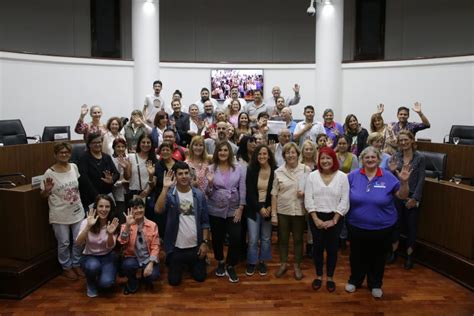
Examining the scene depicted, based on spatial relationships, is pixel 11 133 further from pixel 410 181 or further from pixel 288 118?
pixel 410 181

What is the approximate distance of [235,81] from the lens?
10.5 meters

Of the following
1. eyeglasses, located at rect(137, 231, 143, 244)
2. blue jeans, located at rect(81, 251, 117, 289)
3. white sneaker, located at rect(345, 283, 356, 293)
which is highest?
eyeglasses, located at rect(137, 231, 143, 244)

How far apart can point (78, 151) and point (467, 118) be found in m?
7.14

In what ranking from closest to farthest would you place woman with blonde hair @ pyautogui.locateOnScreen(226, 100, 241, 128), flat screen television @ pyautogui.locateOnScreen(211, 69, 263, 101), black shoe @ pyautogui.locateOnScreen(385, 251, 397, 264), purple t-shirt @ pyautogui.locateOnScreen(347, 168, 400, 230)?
1. purple t-shirt @ pyautogui.locateOnScreen(347, 168, 400, 230)
2. black shoe @ pyautogui.locateOnScreen(385, 251, 397, 264)
3. woman with blonde hair @ pyautogui.locateOnScreen(226, 100, 241, 128)
4. flat screen television @ pyautogui.locateOnScreen(211, 69, 263, 101)

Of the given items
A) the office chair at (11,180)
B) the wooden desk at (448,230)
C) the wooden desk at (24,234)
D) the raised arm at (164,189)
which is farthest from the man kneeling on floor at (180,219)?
the wooden desk at (448,230)

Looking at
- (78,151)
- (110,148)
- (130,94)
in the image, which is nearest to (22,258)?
(110,148)

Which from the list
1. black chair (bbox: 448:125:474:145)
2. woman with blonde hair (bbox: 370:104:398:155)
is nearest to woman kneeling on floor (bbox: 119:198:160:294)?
woman with blonde hair (bbox: 370:104:398:155)

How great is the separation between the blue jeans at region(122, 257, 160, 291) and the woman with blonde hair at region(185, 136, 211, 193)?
0.95m

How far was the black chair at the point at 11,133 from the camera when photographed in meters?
6.75

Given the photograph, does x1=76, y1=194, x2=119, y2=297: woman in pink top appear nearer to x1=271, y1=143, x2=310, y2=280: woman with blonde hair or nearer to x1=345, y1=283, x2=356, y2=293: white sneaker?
x1=271, y1=143, x2=310, y2=280: woman with blonde hair

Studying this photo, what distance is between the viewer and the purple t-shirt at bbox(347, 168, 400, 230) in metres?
3.93

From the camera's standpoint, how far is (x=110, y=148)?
214 inches

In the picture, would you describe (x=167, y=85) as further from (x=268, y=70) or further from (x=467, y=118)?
(x=467, y=118)

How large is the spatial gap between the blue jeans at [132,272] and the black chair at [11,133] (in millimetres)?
3725
